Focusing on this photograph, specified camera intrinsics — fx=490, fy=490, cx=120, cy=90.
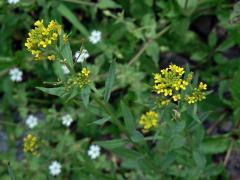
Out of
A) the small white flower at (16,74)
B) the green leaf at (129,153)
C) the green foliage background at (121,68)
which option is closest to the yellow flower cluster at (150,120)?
the green leaf at (129,153)

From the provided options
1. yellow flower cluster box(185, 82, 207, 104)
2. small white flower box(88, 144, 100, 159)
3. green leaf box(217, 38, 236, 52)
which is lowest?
yellow flower cluster box(185, 82, 207, 104)

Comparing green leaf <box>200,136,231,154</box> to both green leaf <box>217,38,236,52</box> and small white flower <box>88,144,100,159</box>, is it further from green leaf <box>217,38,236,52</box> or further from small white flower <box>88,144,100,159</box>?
small white flower <box>88,144,100,159</box>

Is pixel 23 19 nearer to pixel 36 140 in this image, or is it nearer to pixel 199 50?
pixel 36 140

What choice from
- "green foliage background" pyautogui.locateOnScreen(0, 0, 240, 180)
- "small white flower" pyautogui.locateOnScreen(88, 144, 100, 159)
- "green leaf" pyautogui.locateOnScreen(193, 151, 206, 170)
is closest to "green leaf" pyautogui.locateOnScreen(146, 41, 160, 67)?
"green foliage background" pyautogui.locateOnScreen(0, 0, 240, 180)

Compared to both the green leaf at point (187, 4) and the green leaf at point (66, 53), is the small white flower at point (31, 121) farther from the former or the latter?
the green leaf at point (66, 53)

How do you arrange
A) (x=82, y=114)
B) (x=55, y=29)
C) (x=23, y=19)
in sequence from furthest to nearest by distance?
(x=23, y=19), (x=82, y=114), (x=55, y=29)

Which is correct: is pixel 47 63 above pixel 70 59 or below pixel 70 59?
above

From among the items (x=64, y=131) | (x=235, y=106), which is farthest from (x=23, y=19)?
(x=235, y=106)

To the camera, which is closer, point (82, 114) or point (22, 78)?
point (82, 114)
